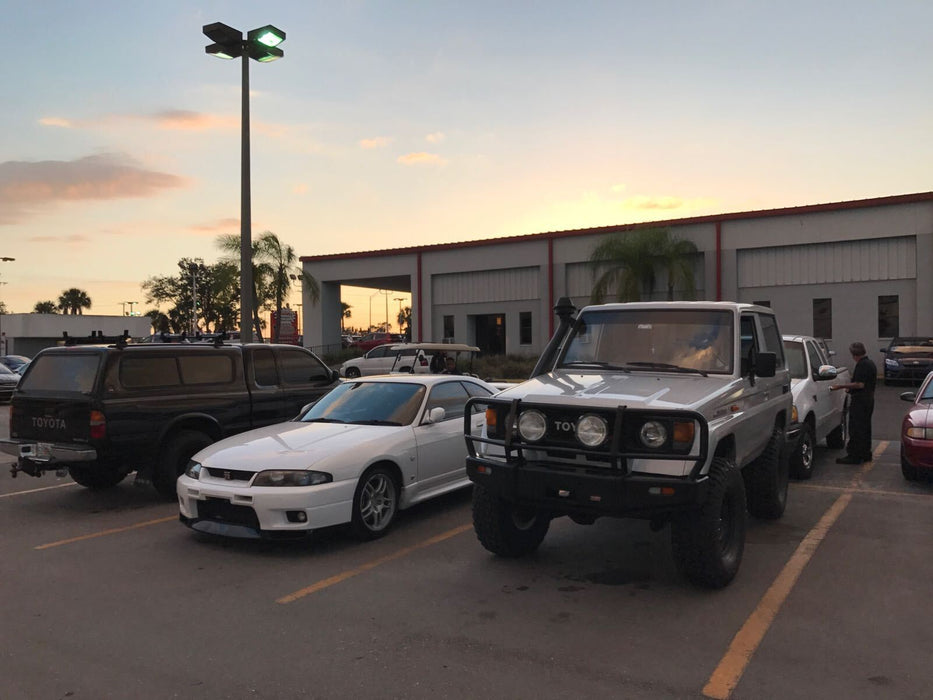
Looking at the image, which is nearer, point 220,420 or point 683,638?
point 683,638

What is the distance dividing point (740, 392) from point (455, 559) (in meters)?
2.58

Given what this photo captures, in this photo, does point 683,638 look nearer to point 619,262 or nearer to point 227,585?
point 227,585

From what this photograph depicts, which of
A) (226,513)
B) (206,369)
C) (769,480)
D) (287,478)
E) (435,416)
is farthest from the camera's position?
(206,369)

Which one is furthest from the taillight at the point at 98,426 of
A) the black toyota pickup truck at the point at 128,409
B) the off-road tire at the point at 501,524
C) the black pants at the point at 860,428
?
the black pants at the point at 860,428

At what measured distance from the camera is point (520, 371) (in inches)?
1227

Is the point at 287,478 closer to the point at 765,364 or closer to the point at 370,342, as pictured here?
the point at 765,364

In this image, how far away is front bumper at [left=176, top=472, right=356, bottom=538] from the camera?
6078mm

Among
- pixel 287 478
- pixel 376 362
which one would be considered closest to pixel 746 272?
pixel 376 362

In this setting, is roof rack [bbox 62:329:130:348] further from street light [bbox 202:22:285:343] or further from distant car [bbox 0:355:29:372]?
distant car [bbox 0:355:29:372]

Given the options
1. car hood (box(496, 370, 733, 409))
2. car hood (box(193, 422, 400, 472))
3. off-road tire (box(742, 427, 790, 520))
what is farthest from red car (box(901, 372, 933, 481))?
car hood (box(193, 422, 400, 472))

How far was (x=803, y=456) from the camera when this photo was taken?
30.1 feet

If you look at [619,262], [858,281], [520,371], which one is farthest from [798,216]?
[520,371]

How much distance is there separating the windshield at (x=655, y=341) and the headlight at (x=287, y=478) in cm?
226

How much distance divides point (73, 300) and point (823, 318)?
120 m
